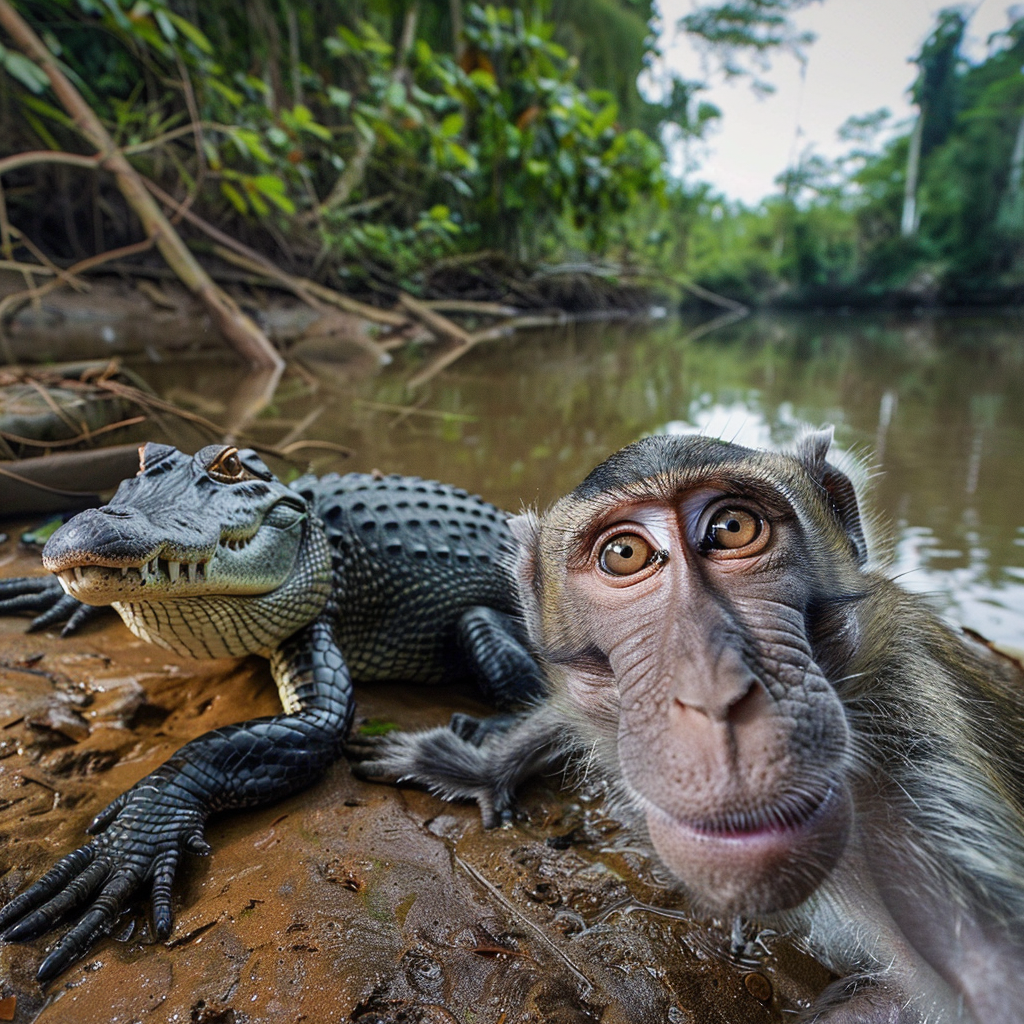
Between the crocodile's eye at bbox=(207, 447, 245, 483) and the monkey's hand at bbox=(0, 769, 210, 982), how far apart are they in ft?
3.16

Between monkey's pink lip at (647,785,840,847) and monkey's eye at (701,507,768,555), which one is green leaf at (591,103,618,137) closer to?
monkey's eye at (701,507,768,555)

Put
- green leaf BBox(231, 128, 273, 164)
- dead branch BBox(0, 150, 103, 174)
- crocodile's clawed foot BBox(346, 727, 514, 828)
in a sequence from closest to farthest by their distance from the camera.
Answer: crocodile's clawed foot BBox(346, 727, 514, 828) → dead branch BBox(0, 150, 103, 174) → green leaf BBox(231, 128, 273, 164)

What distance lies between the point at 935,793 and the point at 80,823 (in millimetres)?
2241

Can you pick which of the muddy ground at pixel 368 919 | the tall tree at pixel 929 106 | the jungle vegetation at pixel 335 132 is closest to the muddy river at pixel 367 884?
the muddy ground at pixel 368 919

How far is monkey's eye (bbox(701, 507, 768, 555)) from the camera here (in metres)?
1.48

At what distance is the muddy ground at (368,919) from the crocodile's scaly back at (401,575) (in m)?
0.83

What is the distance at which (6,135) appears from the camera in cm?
996

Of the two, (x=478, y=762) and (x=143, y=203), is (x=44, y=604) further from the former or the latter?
(x=143, y=203)

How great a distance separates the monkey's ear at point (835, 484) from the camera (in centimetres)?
183

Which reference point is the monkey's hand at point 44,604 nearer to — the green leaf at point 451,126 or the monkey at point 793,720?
the monkey at point 793,720

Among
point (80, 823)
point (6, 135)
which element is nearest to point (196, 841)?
point (80, 823)

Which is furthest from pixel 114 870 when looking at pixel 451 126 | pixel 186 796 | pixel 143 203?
pixel 451 126

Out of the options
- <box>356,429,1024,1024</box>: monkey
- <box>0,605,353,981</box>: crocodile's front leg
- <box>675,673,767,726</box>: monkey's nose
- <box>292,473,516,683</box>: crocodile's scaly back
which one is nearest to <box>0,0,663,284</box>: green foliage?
<box>292,473,516,683</box>: crocodile's scaly back

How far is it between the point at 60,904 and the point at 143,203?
7.34 metres
